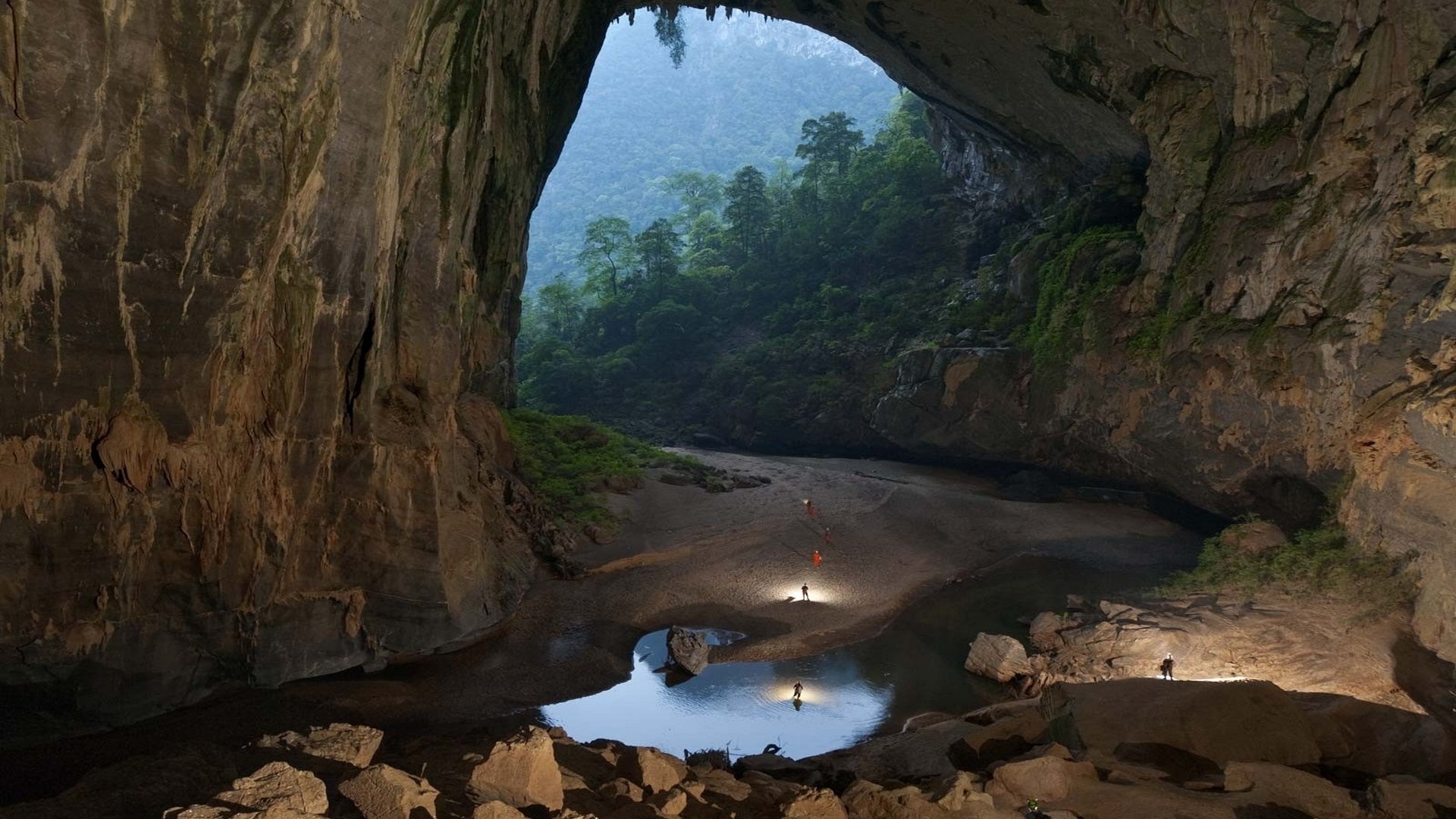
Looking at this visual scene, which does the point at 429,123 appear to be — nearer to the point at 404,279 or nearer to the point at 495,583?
the point at 404,279

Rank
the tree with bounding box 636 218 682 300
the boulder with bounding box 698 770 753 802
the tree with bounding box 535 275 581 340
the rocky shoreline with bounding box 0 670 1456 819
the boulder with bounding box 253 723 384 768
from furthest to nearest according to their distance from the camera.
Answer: the tree with bounding box 535 275 581 340
the tree with bounding box 636 218 682 300
the boulder with bounding box 698 770 753 802
the boulder with bounding box 253 723 384 768
the rocky shoreline with bounding box 0 670 1456 819

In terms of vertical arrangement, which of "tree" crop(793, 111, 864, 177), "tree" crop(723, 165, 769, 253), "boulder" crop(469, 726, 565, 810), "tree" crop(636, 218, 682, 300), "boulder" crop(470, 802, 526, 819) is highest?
"tree" crop(793, 111, 864, 177)

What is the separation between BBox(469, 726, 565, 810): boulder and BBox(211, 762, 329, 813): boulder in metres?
1.31

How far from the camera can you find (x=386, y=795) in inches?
241

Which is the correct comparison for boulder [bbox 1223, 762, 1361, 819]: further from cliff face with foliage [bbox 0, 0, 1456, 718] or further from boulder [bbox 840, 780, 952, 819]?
cliff face with foliage [bbox 0, 0, 1456, 718]

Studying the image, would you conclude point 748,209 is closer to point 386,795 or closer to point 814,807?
point 814,807

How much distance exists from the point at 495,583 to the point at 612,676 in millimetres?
3709

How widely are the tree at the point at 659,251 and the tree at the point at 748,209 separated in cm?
383

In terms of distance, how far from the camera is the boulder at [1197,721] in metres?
10.4

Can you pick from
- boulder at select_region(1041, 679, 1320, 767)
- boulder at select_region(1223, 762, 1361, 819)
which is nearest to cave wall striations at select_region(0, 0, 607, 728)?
boulder at select_region(1041, 679, 1320, 767)

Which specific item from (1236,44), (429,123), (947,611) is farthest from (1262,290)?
(429,123)

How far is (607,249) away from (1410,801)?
4850 centimetres

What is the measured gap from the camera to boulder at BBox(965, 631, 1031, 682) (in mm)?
15562

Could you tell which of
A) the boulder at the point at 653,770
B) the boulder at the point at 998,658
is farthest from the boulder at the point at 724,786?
the boulder at the point at 998,658
